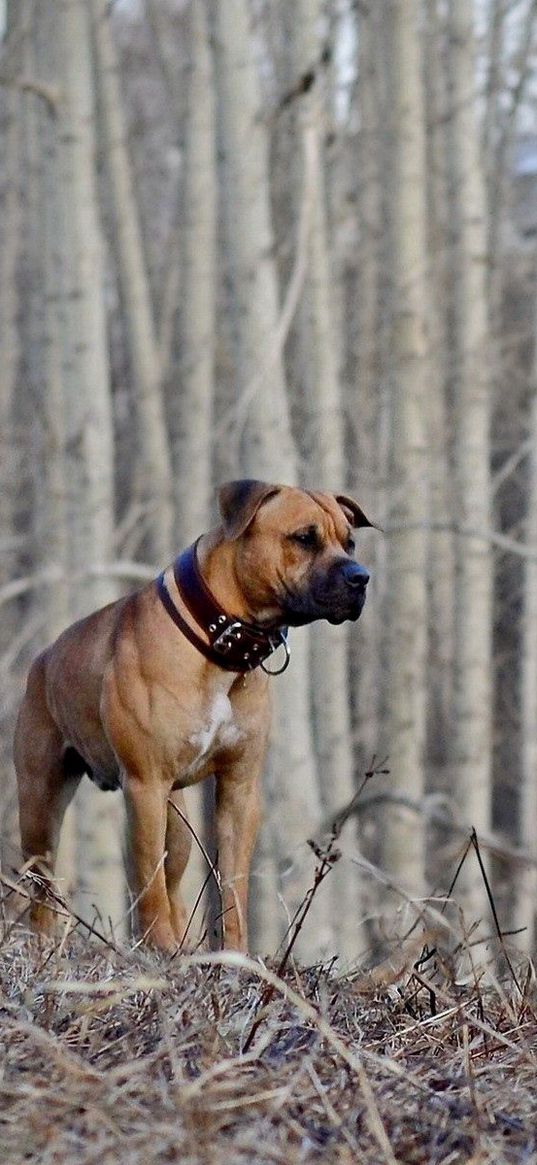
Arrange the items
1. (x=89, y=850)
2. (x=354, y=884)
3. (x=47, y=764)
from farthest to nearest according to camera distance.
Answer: (x=354, y=884) → (x=89, y=850) → (x=47, y=764)

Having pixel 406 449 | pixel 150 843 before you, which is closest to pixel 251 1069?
pixel 150 843

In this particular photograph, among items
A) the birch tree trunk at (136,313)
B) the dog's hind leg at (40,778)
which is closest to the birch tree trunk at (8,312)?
the birch tree trunk at (136,313)

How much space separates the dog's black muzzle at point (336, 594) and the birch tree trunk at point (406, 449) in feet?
20.9

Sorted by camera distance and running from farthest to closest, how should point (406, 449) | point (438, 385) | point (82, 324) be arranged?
point (438, 385)
point (406, 449)
point (82, 324)

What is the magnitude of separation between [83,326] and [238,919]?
5589 mm

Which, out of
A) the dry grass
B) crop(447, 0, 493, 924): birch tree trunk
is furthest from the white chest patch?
crop(447, 0, 493, 924): birch tree trunk

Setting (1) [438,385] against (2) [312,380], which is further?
(1) [438,385]

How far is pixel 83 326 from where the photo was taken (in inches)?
389

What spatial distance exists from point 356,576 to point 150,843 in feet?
3.19

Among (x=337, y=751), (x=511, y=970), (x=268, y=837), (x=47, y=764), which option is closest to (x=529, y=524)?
(x=337, y=751)

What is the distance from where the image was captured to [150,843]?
16.0 feet

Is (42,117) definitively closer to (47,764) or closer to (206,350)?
(206,350)

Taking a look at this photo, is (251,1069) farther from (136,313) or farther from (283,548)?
(136,313)

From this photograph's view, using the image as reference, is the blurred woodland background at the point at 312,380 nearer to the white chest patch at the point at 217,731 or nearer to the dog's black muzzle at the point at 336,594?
the white chest patch at the point at 217,731
